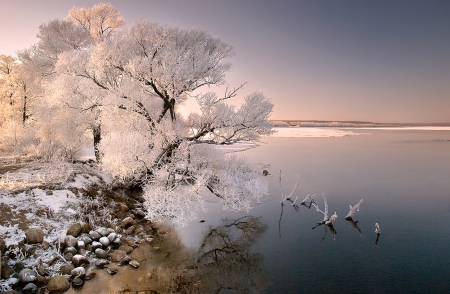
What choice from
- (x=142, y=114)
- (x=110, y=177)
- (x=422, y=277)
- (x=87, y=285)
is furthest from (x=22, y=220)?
(x=422, y=277)

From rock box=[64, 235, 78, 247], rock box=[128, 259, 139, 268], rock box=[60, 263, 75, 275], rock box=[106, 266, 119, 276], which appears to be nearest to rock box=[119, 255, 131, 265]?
rock box=[128, 259, 139, 268]

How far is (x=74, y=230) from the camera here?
11031mm

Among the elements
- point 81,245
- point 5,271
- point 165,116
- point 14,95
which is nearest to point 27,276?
point 5,271

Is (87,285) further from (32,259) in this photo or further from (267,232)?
(267,232)

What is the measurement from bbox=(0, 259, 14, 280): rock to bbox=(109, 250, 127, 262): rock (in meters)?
2.85

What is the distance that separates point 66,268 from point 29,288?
3.64 feet

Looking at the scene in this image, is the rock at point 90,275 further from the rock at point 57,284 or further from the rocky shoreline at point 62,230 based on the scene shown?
the rock at point 57,284

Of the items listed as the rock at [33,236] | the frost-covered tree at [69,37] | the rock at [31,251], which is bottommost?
the rock at [31,251]

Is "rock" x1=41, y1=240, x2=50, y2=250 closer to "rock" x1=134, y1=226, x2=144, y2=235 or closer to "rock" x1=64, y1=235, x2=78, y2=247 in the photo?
"rock" x1=64, y1=235, x2=78, y2=247

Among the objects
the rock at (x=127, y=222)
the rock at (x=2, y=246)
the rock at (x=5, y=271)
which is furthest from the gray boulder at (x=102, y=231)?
the rock at (x=5, y=271)

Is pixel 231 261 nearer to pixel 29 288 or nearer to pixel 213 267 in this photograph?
pixel 213 267

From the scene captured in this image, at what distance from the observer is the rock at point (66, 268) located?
9016mm

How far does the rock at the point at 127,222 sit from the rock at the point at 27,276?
181 inches

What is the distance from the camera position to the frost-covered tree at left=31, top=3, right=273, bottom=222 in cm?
→ 1486
